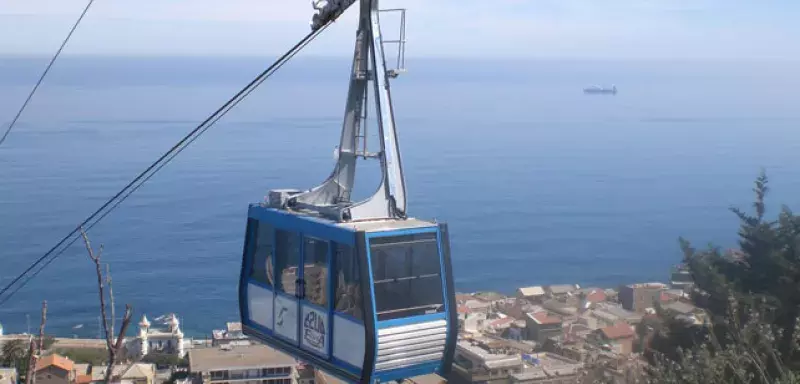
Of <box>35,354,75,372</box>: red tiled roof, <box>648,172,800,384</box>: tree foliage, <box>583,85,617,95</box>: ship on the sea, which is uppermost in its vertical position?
<box>583,85,617,95</box>: ship on the sea

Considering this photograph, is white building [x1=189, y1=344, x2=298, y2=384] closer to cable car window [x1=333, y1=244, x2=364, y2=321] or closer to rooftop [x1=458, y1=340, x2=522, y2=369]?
rooftop [x1=458, y1=340, x2=522, y2=369]

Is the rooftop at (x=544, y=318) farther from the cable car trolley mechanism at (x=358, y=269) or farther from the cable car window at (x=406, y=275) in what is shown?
the cable car window at (x=406, y=275)

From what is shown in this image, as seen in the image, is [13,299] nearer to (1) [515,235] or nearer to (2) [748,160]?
(1) [515,235]

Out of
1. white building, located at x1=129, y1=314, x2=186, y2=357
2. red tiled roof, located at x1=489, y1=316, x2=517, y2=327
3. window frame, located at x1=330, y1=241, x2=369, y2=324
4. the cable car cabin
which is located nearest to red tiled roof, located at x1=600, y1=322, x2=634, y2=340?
red tiled roof, located at x1=489, y1=316, x2=517, y2=327

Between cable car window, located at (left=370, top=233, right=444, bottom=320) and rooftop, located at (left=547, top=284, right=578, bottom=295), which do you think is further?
rooftop, located at (left=547, top=284, right=578, bottom=295)

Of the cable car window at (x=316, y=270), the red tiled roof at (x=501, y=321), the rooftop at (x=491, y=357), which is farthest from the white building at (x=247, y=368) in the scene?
the cable car window at (x=316, y=270)

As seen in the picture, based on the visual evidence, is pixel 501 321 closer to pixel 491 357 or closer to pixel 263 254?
pixel 491 357

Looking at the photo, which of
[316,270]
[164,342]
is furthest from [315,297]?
[164,342]
